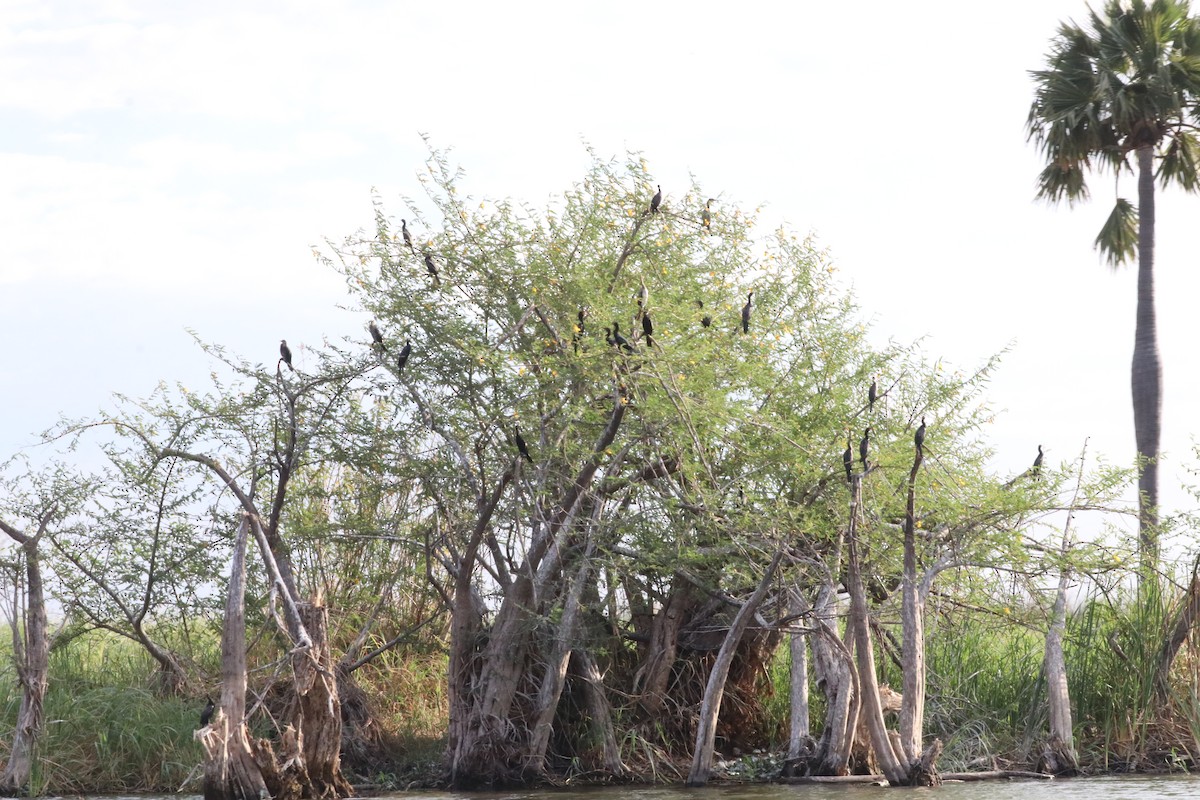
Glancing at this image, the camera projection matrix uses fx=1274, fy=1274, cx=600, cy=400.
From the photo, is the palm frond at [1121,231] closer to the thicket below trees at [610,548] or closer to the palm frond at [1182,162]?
the palm frond at [1182,162]

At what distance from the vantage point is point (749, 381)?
10.7 meters

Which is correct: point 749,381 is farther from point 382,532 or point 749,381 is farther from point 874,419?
point 382,532

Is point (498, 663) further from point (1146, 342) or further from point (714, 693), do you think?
point (1146, 342)

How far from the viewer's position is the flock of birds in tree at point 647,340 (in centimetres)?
925

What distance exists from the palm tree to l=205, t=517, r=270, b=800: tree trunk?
11.9 metres

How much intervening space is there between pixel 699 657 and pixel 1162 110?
10040 millimetres

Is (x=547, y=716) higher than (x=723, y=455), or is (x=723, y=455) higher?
(x=723, y=455)

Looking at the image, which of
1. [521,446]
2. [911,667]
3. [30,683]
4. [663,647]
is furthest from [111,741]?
[911,667]

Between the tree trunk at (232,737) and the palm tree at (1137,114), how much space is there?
1192 centimetres

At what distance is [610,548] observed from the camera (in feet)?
38.0

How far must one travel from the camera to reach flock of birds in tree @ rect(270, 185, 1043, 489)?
9255mm

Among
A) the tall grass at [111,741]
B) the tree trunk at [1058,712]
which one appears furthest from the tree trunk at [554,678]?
the tree trunk at [1058,712]

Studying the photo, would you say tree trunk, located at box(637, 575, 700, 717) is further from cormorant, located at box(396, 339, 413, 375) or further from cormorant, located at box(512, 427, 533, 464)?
cormorant, located at box(396, 339, 413, 375)

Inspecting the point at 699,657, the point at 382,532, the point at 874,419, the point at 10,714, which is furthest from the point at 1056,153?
the point at 10,714
